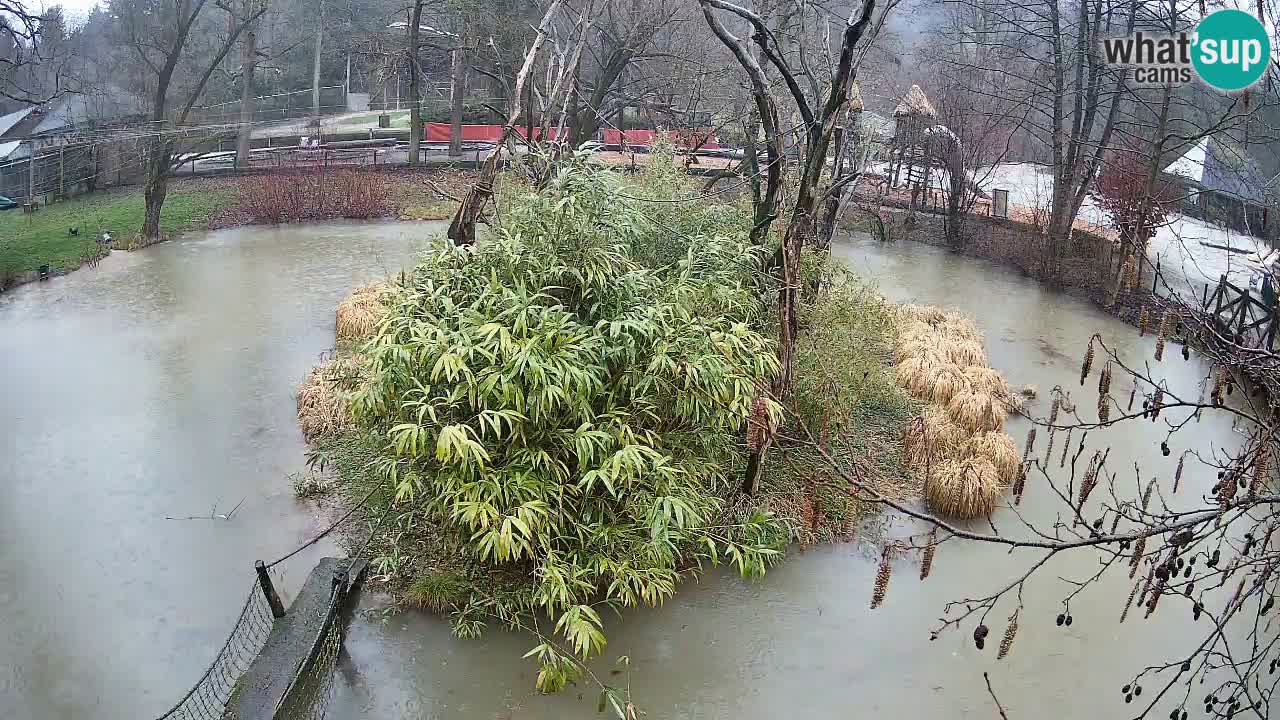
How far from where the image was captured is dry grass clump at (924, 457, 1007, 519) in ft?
22.0

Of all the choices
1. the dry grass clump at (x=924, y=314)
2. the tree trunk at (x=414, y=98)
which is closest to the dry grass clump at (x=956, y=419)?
the dry grass clump at (x=924, y=314)

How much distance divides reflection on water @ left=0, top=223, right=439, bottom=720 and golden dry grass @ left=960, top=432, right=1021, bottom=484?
464 cm

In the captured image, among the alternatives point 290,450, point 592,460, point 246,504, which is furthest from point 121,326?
point 592,460

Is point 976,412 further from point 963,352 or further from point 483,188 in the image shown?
point 483,188

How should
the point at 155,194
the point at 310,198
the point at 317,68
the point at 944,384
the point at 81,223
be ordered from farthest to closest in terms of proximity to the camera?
1. the point at 317,68
2. the point at 310,198
3. the point at 81,223
4. the point at 155,194
5. the point at 944,384

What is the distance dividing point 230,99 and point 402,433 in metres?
19.5

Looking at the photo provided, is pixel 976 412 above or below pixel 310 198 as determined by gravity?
below

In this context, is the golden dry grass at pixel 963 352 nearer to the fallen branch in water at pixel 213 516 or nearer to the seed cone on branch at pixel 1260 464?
the seed cone on branch at pixel 1260 464

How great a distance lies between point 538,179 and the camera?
7395 millimetres

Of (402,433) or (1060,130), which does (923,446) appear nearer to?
(402,433)

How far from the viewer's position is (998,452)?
7.13 meters

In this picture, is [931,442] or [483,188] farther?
[483,188]

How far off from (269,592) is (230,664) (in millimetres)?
412

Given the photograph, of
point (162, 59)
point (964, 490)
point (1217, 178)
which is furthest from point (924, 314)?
point (162, 59)
